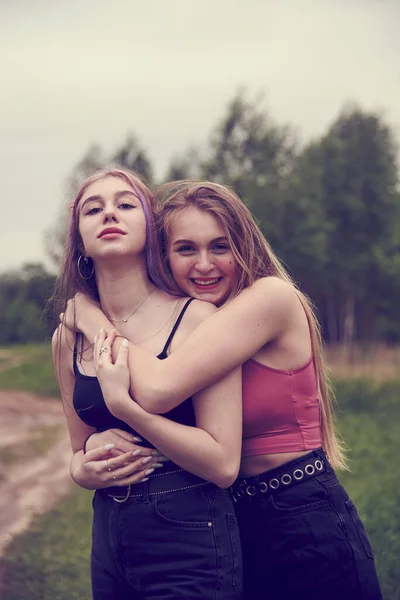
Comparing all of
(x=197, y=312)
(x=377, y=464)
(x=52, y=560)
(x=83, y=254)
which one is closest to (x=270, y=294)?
(x=197, y=312)

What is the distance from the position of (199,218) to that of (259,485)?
96 centimetres

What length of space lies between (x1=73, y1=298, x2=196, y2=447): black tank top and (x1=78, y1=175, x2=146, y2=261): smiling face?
1.02ft

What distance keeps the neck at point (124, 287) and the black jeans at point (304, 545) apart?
766 mm

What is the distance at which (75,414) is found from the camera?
9.95ft

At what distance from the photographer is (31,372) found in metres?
10.9

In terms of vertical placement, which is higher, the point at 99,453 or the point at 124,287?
the point at 124,287

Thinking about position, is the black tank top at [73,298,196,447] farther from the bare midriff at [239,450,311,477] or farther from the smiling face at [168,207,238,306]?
the bare midriff at [239,450,311,477]

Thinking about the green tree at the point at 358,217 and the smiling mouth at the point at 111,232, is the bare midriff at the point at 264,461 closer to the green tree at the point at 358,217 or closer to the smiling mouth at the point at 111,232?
the smiling mouth at the point at 111,232

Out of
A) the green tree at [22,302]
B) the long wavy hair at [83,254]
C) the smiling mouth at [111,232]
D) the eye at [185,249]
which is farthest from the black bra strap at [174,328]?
the green tree at [22,302]

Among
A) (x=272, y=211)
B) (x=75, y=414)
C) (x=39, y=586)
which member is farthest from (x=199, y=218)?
(x=272, y=211)

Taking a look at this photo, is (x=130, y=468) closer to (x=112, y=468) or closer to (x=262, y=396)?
(x=112, y=468)

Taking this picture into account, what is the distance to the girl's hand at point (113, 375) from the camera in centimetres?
263

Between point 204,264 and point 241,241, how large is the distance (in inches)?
6.3

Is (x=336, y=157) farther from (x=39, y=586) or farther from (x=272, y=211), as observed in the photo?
(x=39, y=586)
